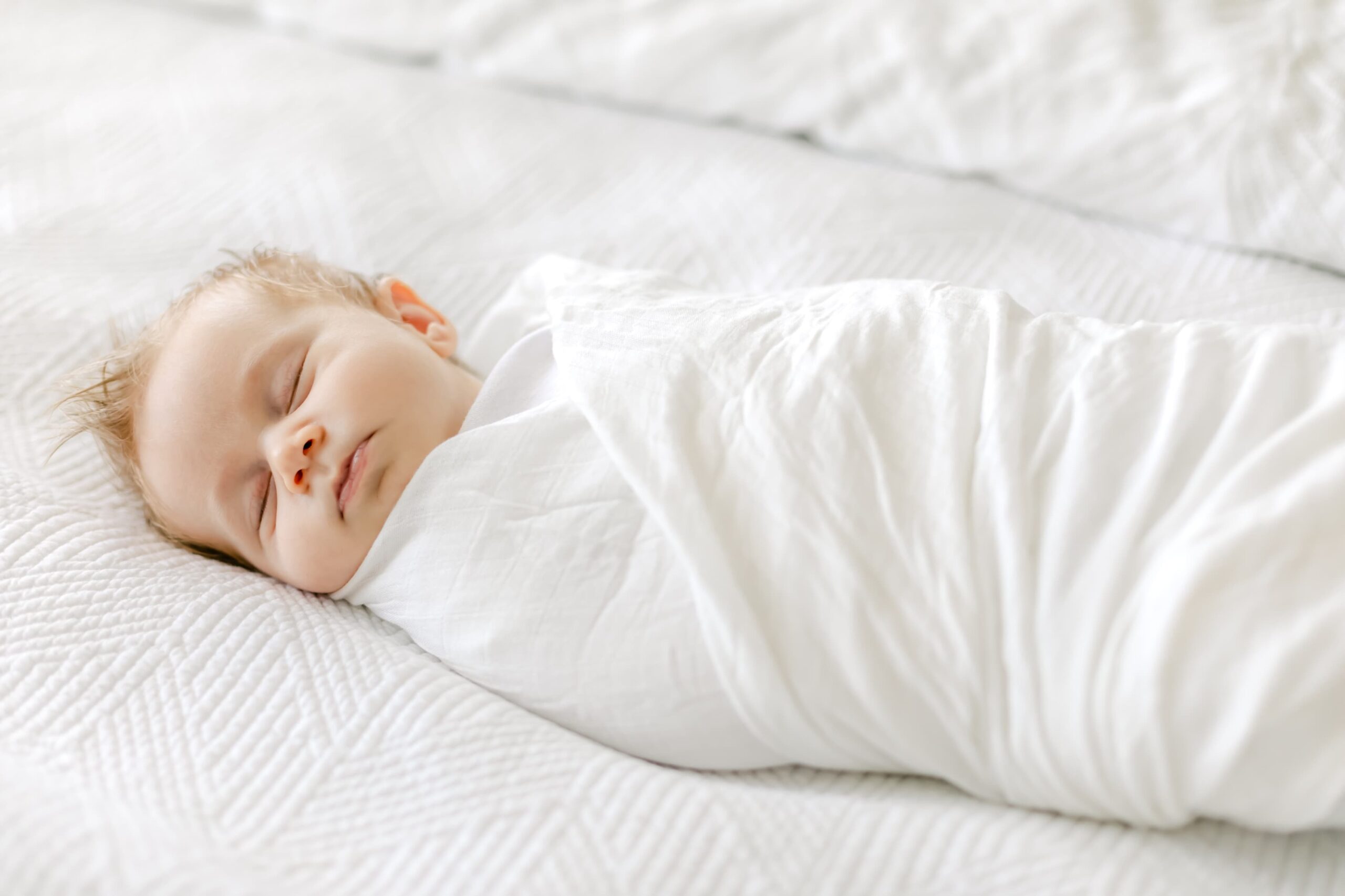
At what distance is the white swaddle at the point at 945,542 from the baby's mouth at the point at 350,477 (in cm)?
4

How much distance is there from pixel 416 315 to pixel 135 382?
0.24m

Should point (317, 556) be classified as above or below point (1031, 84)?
below

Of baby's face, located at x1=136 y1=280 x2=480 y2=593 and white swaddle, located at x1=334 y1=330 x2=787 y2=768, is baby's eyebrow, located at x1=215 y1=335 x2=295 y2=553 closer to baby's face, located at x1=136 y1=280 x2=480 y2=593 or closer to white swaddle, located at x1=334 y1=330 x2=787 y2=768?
baby's face, located at x1=136 y1=280 x2=480 y2=593

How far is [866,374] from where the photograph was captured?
0.76 meters

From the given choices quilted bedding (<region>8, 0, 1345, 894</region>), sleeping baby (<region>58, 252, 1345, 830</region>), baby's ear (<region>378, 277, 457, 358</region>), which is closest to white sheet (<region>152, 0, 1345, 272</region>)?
quilted bedding (<region>8, 0, 1345, 894</region>)

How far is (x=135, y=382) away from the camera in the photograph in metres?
0.92

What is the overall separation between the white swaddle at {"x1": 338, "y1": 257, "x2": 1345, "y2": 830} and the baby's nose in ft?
0.25

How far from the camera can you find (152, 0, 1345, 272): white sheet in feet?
3.44

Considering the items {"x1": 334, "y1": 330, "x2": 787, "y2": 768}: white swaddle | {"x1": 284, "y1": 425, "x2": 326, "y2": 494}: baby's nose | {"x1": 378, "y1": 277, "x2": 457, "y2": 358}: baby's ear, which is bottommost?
{"x1": 334, "y1": 330, "x2": 787, "y2": 768}: white swaddle

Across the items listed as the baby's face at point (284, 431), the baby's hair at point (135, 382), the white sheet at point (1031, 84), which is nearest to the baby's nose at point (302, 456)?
the baby's face at point (284, 431)

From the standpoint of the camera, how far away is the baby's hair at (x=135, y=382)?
3.03ft

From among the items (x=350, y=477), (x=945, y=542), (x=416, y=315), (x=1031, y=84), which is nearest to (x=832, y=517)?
(x=945, y=542)

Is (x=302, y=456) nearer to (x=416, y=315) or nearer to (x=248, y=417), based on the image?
(x=248, y=417)

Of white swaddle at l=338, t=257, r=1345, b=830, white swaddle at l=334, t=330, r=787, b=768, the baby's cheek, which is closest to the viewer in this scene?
white swaddle at l=338, t=257, r=1345, b=830
